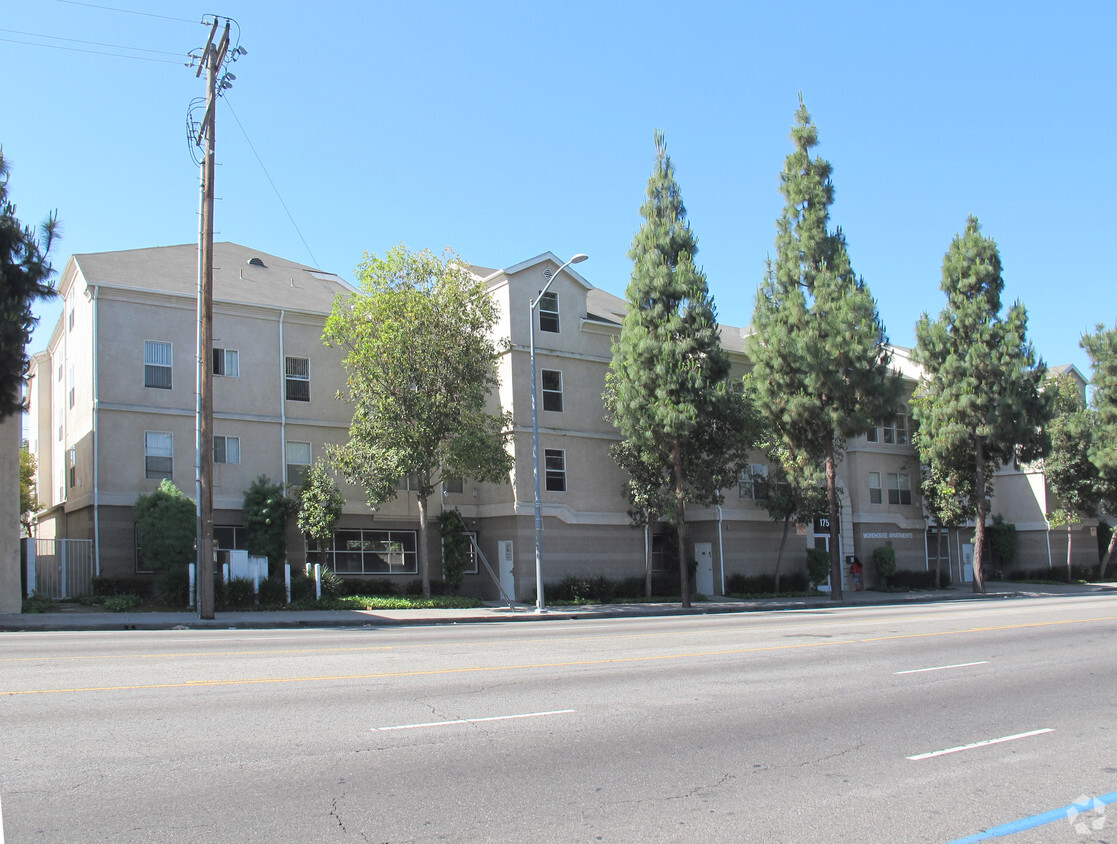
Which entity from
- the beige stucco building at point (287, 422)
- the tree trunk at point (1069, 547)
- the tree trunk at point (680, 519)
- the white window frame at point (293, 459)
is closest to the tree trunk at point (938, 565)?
the tree trunk at point (1069, 547)

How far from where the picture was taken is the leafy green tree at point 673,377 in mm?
30344

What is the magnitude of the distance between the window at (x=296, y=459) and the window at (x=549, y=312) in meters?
9.11

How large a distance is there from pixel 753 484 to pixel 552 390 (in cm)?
926

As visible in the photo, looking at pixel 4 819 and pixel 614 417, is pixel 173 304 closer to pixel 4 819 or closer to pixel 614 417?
pixel 614 417

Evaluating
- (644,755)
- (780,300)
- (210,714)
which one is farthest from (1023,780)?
(780,300)

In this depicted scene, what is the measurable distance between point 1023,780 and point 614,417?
25.8m

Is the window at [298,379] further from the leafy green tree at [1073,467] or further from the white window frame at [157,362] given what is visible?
the leafy green tree at [1073,467]

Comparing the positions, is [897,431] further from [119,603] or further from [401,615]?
[119,603]

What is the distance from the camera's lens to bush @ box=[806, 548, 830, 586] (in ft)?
126

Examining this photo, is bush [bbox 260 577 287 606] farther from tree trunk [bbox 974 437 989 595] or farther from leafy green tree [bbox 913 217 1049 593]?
tree trunk [bbox 974 437 989 595]

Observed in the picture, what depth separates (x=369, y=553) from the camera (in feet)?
105

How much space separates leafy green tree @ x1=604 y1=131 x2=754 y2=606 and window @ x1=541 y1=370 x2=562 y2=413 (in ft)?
7.44

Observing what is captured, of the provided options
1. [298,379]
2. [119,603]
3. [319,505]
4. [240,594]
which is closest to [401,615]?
[240,594]

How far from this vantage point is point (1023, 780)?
22.8 ft
